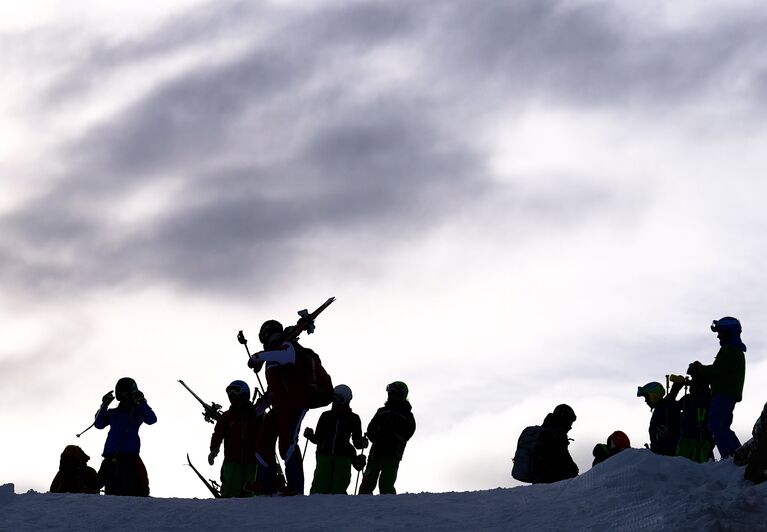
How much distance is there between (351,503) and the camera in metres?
Result: 12.0

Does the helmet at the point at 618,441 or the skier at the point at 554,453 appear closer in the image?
the skier at the point at 554,453

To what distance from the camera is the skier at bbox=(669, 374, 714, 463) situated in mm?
15359

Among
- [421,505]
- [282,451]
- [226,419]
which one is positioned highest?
[226,419]

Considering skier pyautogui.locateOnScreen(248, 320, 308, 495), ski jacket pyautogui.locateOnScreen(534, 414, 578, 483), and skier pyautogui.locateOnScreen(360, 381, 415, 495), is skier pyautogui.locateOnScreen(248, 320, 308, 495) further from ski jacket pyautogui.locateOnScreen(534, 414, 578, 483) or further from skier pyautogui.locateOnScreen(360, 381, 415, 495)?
ski jacket pyautogui.locateOnScreen(534, 414, 578, 483)

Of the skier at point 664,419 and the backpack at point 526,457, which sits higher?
the skier at point 664,419

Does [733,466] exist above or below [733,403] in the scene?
below

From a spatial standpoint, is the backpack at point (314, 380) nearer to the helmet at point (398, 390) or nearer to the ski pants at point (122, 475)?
the helmet at point (398, 390)

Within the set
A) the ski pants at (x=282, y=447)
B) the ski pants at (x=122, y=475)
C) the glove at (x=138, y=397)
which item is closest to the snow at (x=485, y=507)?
the ski pants at (x=282, y=447)

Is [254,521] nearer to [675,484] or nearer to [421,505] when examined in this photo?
[421,505]

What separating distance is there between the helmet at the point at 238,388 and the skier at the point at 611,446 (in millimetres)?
4315

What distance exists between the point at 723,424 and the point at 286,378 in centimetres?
488

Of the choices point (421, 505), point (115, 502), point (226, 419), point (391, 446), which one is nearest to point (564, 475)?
point (391, 446)

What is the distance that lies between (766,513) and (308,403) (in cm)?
477

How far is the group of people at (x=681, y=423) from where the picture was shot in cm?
1390
